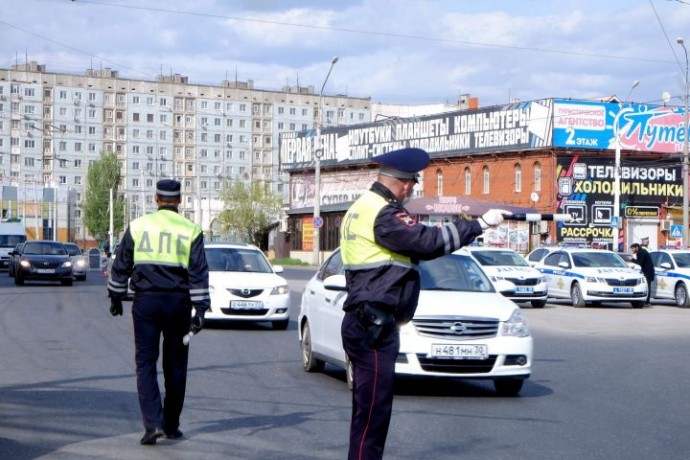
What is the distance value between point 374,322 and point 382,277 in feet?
0.79

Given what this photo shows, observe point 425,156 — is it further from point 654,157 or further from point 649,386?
point 654,157

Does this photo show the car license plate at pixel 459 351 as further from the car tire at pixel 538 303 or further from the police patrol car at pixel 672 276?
the police patrol car at pixel 672 276

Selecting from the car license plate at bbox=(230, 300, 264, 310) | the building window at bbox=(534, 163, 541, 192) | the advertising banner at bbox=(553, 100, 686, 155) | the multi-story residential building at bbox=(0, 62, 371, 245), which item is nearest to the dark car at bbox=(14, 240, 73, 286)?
the car license plate at bbox=(230, 300, 264, 310)

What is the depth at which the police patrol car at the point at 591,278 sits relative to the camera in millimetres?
31219

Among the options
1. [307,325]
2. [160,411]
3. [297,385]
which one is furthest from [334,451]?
[307,325]

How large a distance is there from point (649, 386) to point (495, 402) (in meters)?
2.39

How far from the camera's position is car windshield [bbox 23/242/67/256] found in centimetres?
3994

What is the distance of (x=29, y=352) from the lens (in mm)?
15805

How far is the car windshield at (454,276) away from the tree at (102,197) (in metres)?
102

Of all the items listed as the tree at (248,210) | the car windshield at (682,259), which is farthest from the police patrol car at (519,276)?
the tree at (248,210)

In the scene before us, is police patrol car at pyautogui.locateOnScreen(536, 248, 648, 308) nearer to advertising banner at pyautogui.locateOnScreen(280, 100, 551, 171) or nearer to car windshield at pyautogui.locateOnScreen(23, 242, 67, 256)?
car windshield at pyautogui.locateOnScreen(23, 242, 67, 256)

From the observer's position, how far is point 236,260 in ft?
72.4

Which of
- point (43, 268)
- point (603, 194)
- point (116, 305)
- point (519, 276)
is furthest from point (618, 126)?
point (116, 305)

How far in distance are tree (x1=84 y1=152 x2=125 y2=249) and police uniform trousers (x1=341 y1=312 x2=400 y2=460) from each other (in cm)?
10866
